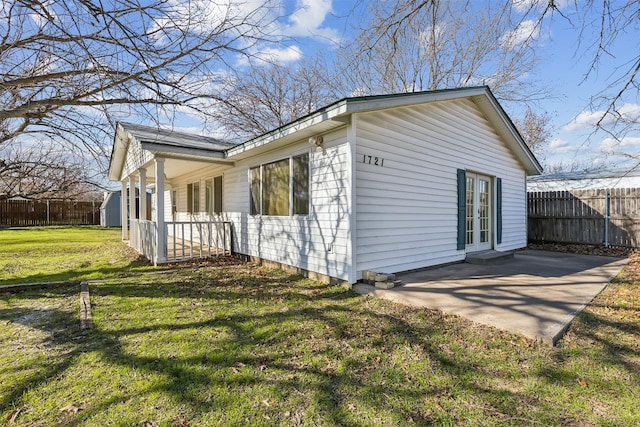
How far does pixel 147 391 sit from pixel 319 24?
4240mm

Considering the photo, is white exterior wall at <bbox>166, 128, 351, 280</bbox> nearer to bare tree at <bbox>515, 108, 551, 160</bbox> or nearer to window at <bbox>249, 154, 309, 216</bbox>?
window at <bbox>249, 154, 309, 216</bbox>

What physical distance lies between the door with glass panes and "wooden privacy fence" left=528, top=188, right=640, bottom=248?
4.40 meters

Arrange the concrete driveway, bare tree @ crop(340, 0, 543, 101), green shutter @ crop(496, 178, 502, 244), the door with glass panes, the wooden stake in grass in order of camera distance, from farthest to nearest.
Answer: bare tree @ crop(340, 0, 543, 101), green shutter @ crop(496, 178, 502, 244), the door with glass panes, the wooden stake in grass, the concrete driveway

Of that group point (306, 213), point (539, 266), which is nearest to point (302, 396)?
point (306, 213)

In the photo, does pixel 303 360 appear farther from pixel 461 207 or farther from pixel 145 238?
pixel 145 238

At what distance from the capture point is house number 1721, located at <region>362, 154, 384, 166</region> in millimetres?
5297

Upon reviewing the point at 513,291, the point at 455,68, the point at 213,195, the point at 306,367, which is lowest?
the point at 306,367

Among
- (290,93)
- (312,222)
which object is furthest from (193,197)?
(290,93)

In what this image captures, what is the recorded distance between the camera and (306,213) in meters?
6.11

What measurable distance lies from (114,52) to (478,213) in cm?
805

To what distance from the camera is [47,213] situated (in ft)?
72.2

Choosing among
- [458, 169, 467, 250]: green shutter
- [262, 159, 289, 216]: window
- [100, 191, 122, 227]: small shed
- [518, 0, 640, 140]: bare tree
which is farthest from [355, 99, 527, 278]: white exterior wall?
[100, 191, 122, 227]: small shed

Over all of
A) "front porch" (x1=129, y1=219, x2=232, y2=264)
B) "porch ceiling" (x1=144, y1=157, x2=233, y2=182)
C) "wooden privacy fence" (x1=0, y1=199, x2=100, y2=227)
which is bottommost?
"front porch" (x1=129, y1=219, x2=232, y2=264)

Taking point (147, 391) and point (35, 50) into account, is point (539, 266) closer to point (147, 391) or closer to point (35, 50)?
point (147, 391)
